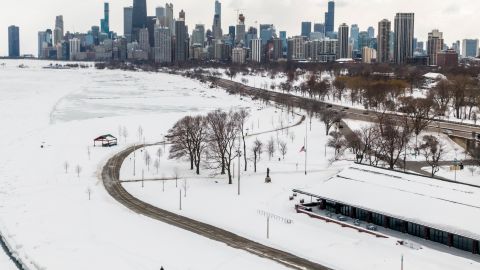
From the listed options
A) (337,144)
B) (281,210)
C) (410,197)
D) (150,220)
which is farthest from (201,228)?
(337,144)

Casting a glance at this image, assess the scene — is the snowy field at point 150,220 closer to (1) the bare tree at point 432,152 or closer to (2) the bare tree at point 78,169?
(2) the bare tree at point 78,169

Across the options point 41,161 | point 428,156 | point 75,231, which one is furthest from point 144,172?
point 428,156

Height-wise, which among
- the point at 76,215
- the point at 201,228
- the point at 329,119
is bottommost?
the point at 201,228

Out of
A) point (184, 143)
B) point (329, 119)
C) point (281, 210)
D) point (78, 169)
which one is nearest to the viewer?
point (281, 210)

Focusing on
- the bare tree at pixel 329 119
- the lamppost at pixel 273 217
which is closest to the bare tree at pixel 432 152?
the bare tree at pixel 329 119

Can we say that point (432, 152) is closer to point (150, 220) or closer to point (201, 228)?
point (201, 228)

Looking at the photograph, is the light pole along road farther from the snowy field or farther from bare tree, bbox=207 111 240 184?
bare tree, bbox=207 111 240 184
